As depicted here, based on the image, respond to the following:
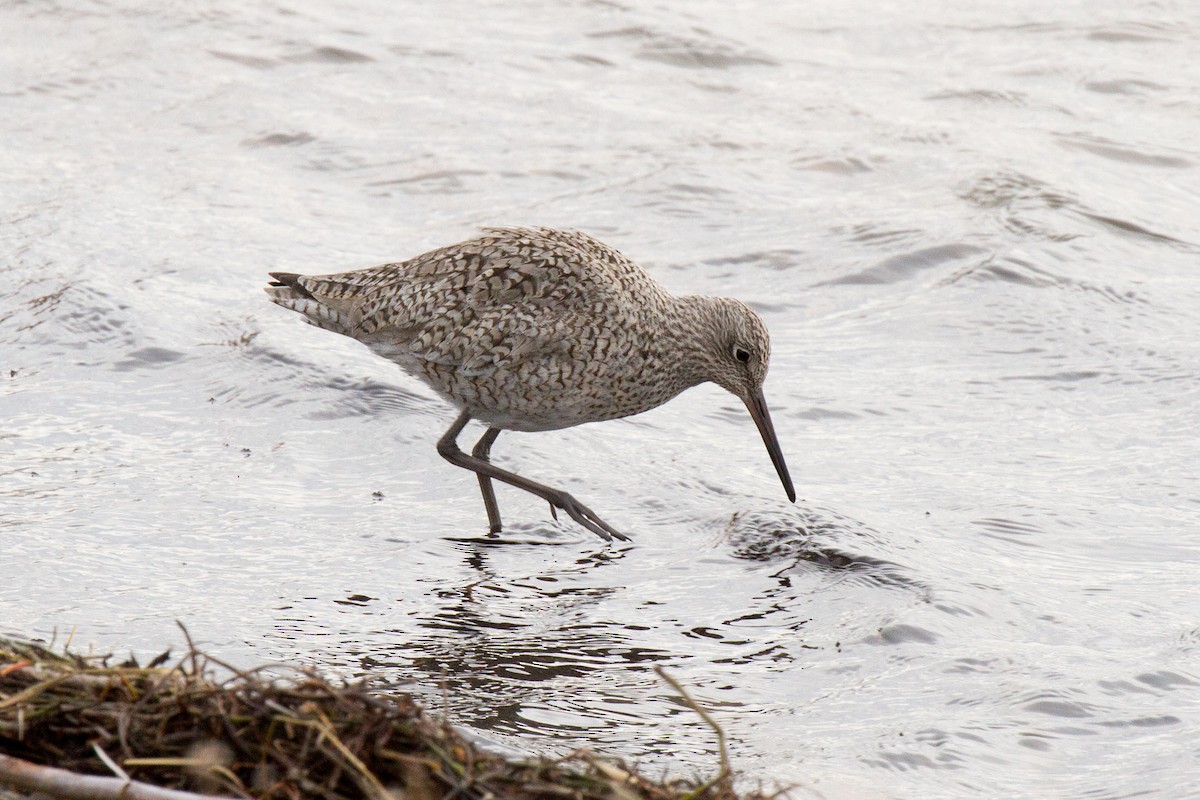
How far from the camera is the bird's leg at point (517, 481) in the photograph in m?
6.36

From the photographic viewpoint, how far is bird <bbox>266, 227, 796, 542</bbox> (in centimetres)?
639

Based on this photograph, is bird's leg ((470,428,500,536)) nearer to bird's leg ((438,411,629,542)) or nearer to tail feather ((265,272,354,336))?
bird's leg ((438,411,629,542))

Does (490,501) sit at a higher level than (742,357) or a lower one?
lower

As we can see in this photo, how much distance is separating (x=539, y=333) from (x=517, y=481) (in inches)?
27.1

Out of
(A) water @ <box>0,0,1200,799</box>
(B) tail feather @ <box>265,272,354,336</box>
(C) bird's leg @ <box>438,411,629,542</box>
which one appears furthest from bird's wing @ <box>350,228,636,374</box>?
(A) water @ <box>0,0,1200,799</box>

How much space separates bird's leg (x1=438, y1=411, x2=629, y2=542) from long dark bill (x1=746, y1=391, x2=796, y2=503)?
71 cm

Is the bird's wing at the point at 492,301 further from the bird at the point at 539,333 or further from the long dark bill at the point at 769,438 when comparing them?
the long dark bill at the point at 769,438

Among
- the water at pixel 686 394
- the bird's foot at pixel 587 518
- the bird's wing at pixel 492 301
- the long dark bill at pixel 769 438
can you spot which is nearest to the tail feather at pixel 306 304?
the bird's wing at pixel 492 301

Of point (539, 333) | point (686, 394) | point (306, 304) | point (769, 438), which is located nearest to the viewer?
point (539, 333)

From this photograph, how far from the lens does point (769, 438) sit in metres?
6.64

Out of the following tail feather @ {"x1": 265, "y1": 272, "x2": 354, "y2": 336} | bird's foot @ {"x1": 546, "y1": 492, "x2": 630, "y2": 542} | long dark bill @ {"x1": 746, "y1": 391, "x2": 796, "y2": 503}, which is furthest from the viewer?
tail feather @ {"x1": 265, "y1": 272, "x2": 354, "y2": 336}

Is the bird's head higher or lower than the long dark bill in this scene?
higher

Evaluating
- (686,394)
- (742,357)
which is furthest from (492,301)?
(686,394)

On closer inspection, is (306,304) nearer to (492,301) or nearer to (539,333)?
(492,301)
